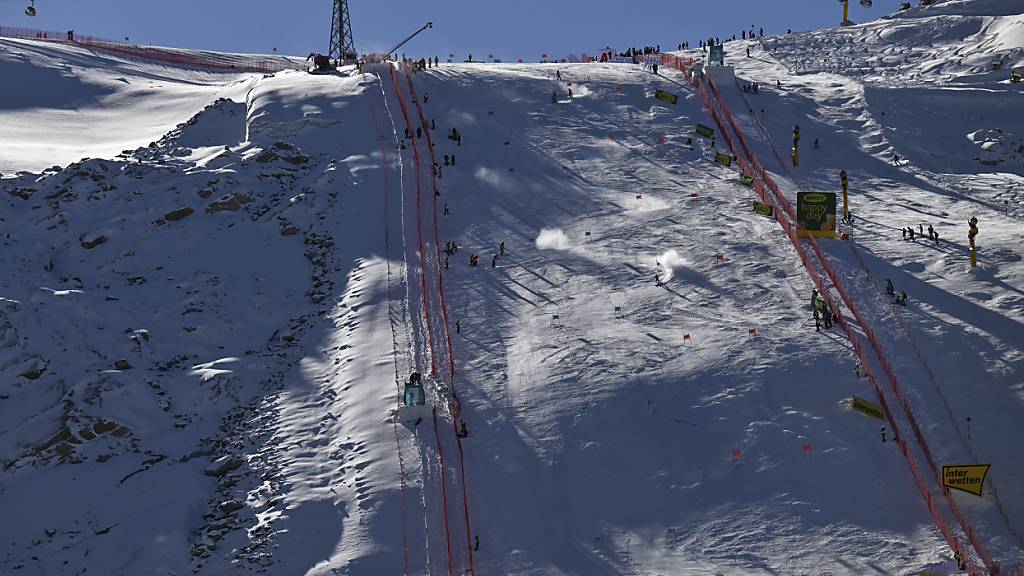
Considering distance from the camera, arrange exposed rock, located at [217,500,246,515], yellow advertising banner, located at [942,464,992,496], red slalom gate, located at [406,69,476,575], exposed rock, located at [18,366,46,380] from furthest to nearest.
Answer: exposed rock, located at [18,366,46,380] → exposed rock, located at [217,500,246,515] → red slalom gate, located at [406,69,476,575] → yellow advertising banner, located at [942,464,992,496]

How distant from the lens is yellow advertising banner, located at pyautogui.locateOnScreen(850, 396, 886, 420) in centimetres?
2406

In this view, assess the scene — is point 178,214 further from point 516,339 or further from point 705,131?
point 705,131

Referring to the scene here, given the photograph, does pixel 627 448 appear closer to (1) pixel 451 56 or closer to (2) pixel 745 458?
(2) pixel 745 458

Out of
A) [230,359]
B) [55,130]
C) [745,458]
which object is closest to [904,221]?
[745,458]

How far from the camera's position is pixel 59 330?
97.9 ft

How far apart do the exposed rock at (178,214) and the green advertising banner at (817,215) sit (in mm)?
19902

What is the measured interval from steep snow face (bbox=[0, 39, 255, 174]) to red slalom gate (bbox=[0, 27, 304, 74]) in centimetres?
171

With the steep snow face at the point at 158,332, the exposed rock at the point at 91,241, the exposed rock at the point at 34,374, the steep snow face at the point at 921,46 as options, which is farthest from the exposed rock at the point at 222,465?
the steep snow face at the point at 921,46

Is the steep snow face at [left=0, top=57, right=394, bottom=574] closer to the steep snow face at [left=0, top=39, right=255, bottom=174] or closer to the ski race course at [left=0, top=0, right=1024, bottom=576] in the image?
the ski race course at [left=0, top=0, right=1024, bottom=576]

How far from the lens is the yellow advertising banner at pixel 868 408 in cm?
2406

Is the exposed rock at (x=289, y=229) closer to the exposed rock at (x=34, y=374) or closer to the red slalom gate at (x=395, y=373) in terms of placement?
the red slalom gate at (x=395, y=373)

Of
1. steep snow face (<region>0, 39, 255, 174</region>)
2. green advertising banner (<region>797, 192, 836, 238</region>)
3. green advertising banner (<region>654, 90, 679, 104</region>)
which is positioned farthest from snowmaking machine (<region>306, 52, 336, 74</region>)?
green advertising banner (<region>797, 192, 836, 238</region>)

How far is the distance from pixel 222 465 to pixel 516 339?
8043 millimetres

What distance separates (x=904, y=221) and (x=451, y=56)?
103ft
